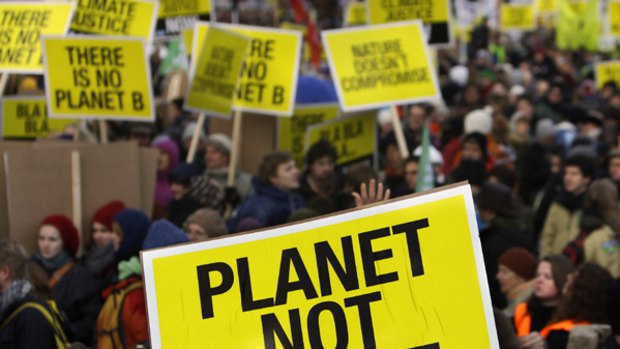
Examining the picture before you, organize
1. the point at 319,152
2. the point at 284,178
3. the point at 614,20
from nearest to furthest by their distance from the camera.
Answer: the point at 284,178 < the point at 319,152 < the point at 614,20

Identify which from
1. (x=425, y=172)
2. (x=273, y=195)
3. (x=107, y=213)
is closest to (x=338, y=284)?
(x=107, y=213)

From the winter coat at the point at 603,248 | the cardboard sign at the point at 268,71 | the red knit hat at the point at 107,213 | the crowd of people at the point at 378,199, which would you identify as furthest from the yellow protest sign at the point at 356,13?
the red knit hat at the point at 107,213

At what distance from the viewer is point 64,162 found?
8203 millimetres

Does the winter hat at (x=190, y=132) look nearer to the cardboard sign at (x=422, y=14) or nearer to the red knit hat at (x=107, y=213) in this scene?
the cardboard sign at (x=422, y=14)

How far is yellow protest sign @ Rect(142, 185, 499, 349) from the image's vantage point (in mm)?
4109

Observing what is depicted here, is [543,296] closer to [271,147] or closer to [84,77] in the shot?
[84,77]

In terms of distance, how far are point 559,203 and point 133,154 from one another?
9.52 ft

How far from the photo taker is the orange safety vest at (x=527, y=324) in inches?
222

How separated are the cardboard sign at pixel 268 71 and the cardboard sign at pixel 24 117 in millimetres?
1331

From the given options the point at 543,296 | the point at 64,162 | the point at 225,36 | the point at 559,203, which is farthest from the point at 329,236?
the point at 225,36

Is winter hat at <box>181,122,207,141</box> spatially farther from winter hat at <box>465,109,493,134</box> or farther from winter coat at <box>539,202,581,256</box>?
winter coat at <box>539,202,581,256</box>

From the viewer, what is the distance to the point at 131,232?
7.04 meters

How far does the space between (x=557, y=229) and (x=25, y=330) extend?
14.8 ft

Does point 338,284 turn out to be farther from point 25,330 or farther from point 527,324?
point 527,324
